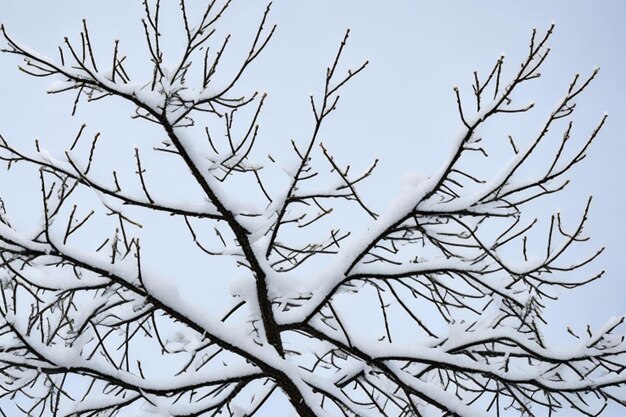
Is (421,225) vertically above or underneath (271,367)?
above

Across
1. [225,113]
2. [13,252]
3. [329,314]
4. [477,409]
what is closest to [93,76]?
[225,113]

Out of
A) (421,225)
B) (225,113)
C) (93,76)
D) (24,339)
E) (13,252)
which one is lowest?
(421,225)

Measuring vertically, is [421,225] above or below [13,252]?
below

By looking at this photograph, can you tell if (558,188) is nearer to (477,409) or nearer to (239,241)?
(477,409)

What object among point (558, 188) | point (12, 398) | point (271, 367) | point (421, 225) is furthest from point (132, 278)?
point (558, 188)

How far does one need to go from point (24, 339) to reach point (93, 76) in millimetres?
1384

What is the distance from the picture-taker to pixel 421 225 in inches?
122

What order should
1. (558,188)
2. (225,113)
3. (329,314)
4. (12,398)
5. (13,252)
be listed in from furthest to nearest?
(329,314)
(12,398)
(225,113)
(558,188)
(13,252)

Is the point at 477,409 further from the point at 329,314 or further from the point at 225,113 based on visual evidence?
the point at 225,113

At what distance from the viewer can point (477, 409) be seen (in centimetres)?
308

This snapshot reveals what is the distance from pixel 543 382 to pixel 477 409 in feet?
1.47

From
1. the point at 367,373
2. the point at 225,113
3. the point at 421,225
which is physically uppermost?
the point at 225,113

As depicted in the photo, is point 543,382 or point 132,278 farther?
point 543,382

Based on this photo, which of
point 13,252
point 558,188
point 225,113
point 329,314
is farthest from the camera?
point 329,314
